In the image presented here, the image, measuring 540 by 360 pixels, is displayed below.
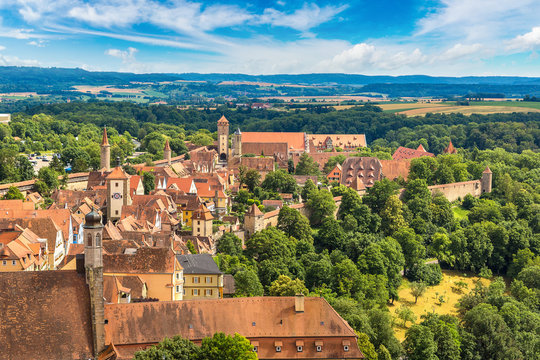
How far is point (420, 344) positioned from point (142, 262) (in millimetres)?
21519

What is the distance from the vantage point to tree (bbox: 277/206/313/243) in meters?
73.6

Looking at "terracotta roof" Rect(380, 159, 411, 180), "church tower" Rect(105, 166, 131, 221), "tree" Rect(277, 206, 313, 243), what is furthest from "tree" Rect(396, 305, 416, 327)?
"terracotta roof" Rect(380, 159, 411, 180)

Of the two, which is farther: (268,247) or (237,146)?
(237,146)

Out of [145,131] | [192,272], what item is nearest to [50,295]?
[192,272]

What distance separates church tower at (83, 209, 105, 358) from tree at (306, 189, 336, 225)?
166 feet

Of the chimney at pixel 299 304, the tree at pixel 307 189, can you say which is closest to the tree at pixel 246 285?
the chimney at pixel 299 304

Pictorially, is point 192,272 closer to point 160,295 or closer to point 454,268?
point 160,295

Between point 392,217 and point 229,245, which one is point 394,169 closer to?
point 392,217

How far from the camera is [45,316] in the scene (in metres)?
32.0

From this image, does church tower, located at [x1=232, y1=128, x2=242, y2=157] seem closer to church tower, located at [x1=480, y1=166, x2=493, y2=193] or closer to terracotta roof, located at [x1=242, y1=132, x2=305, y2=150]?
terracotta roof, located at [x1=242, y1=132, x2=305, y2=150]

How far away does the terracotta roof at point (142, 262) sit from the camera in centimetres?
4456

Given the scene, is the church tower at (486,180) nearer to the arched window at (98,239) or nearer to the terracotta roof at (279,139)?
the terracotta roof at (279,139)

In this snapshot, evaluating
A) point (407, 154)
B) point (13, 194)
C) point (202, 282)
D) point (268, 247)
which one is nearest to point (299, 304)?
point (202, 282)

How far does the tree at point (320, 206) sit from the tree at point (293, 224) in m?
6.14
